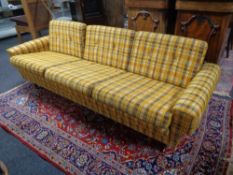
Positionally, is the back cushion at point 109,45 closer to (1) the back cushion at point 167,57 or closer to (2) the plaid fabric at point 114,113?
(1) the back cushion at point 167,57

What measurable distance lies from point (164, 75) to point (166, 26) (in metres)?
0.70

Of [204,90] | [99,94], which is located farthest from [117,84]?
[204,90]

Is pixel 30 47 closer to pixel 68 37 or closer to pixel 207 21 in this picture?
pixel 68 37

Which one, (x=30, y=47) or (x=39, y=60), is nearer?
(x=39, y=60)

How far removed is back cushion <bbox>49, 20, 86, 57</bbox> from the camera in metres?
2.18

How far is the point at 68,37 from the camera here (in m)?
2.28

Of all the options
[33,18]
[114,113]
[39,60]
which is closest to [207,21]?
[114,113]

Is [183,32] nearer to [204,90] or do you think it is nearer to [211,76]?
[211,76]

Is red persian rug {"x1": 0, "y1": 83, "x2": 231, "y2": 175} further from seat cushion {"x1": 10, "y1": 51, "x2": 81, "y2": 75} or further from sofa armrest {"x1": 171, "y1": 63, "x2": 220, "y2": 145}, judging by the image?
seat cushion {"x1": 10, "y1": 51, "x2": 81, "y2": 75}

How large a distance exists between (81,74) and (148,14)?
0.99 meters

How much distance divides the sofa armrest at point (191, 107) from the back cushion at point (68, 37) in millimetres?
1352

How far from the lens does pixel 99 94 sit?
1.50 m

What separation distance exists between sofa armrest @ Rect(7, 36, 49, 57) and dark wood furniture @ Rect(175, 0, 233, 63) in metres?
1.65

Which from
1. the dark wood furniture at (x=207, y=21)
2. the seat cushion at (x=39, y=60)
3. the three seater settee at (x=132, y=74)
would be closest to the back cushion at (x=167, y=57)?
the three seater settee at (x=132, y=74)
